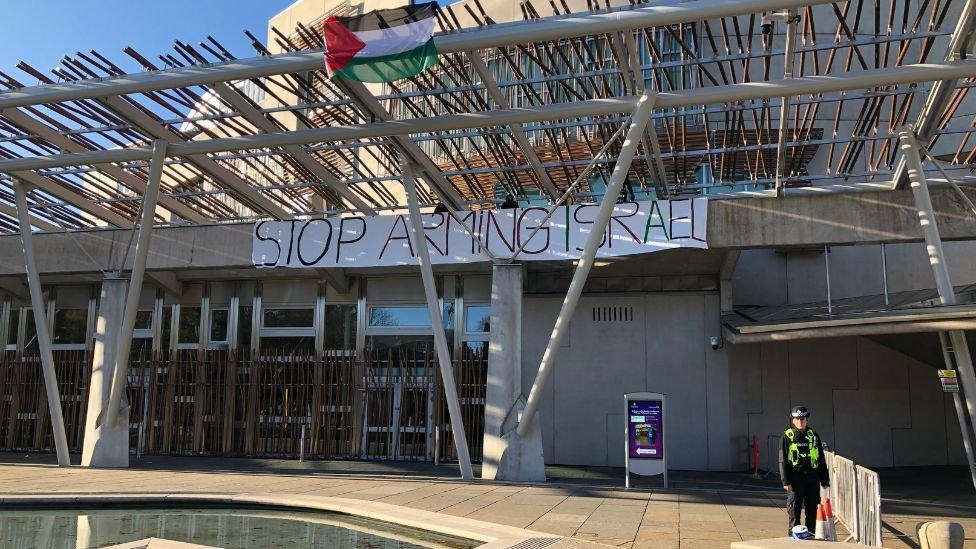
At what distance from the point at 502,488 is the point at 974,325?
7.23 meters

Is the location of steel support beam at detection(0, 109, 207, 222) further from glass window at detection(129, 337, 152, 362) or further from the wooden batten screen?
glass window at detection(129, 337, 152, 362)

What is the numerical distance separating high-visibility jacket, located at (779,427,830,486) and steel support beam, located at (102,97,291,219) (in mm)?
11515

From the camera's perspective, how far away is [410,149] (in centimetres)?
1423

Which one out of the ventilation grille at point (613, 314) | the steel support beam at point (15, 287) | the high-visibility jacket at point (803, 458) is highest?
the steel support beam at point (15, 287)

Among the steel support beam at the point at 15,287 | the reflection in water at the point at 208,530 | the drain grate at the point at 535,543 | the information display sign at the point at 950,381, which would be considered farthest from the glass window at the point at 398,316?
the drain grate at the point at 535,543

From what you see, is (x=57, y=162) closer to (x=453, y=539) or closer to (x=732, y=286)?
(x=453, y=539)

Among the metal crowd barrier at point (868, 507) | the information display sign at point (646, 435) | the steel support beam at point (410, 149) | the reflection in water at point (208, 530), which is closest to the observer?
the metal crowd barrier at point (868, 507)

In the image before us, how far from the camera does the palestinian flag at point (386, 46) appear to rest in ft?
36.0

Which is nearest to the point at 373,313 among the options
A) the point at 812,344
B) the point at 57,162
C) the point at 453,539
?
the point at 57,162

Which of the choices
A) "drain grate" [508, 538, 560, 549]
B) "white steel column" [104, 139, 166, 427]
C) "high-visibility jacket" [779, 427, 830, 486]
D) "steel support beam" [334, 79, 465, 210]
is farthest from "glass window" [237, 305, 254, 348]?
"high-visibility jacket" [779, 427, 830, 486]

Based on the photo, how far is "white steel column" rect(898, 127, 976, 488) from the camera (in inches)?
452

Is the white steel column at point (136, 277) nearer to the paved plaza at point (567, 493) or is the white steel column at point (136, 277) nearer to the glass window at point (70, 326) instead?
the paved plaza at point (567, 493)

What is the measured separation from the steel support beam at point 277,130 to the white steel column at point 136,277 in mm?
1897

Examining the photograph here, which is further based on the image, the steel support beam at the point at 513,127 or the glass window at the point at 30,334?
the glass window at the point at 30,334
